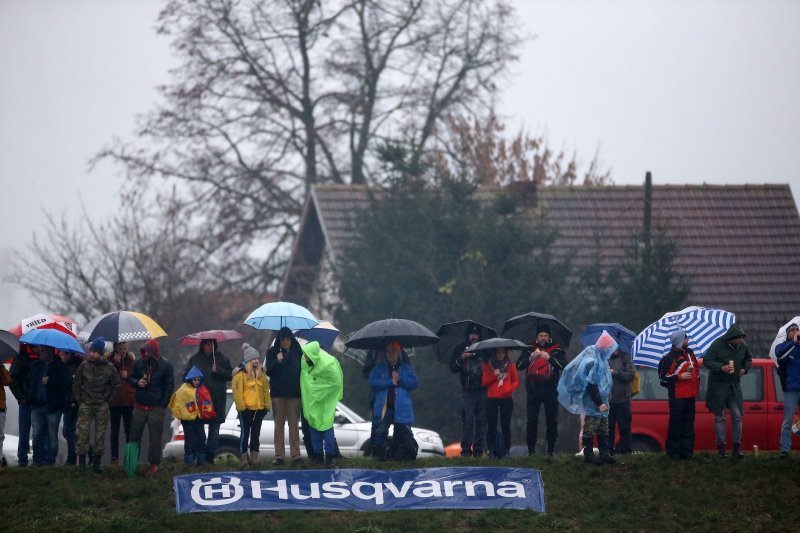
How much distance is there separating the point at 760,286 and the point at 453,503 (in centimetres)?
1874

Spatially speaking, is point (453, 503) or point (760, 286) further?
point (760, 286)

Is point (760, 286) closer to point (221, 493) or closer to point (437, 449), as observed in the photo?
point (437, 449)

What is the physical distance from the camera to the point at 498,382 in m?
18.2

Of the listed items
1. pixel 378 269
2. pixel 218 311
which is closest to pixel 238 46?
pixel 218 311

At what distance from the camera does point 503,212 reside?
29062 millimetres

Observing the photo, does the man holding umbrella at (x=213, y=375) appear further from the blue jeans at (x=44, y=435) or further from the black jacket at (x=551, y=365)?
the black jacket at (x=551, y=365)

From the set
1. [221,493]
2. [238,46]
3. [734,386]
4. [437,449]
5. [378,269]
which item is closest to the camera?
[221,493]

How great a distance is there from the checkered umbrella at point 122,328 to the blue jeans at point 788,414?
8.55m

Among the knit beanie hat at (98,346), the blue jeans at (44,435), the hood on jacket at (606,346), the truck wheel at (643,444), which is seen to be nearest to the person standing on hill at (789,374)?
the hood on jacket at (606,346)

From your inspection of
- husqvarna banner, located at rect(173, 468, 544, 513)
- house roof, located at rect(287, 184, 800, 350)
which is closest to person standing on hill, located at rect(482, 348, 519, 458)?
husqvarna banner, located at rect(173, 468, 544, 513)

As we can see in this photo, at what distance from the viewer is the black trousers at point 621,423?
723 inches

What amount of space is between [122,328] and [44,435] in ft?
6.65

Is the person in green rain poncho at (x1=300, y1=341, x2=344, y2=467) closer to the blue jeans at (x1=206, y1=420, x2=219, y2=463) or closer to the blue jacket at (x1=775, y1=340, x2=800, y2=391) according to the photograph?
the blue jeans at (x1=206, y1=420, x2=219, y2=463)

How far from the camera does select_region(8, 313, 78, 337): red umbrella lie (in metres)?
18.0
